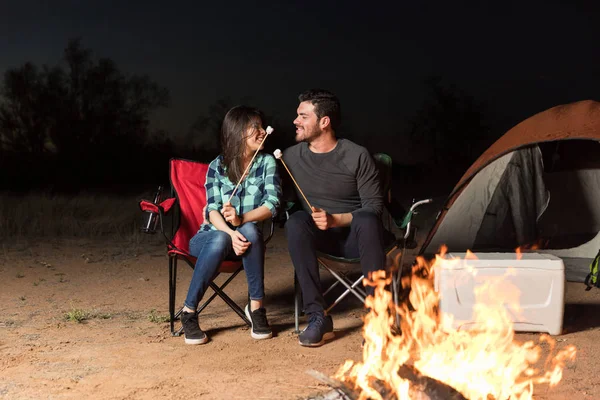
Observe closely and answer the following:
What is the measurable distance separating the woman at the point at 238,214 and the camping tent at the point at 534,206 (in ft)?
4.65

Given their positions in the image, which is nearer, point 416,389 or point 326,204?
point 416,389

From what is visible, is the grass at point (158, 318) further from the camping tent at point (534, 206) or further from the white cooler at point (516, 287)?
the camping tent at point (534, 206)

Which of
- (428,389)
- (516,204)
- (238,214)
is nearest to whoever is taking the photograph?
(428,389)

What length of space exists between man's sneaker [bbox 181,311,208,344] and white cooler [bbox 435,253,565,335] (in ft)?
3.82

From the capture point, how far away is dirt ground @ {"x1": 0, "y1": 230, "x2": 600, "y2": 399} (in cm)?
263

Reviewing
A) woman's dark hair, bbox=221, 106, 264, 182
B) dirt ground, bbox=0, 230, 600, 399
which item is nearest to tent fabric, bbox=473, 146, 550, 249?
Answer: dirt ground, bbox=0, 230, 600, 399

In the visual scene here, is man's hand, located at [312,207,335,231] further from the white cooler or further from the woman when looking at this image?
the white cooler

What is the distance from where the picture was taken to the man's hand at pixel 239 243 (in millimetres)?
3230

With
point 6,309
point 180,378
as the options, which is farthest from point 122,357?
point 6,309

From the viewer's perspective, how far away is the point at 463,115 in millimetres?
19375

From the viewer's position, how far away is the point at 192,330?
3.25m


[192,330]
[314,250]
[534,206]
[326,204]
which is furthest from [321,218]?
[534,206]

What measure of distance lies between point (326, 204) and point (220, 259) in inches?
25.7

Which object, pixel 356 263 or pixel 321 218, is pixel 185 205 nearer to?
pixel 321 218
